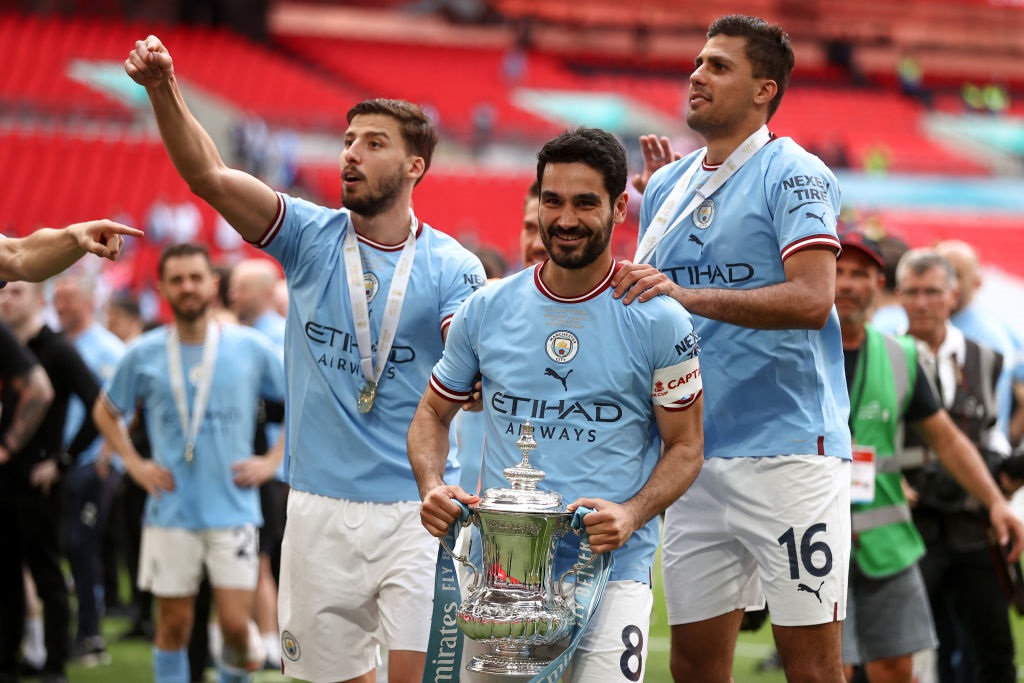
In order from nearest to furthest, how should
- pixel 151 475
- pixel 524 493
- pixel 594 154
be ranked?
pixel 524 493, pixel 594 154, pixel 151 475

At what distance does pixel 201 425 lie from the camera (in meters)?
6.44

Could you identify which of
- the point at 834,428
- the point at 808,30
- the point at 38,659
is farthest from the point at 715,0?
the point at 834,428

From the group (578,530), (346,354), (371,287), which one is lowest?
(578,530)

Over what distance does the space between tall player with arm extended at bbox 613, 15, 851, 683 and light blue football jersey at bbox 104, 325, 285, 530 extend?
2.82 meters

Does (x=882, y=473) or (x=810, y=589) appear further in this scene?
(x=882, y=473)

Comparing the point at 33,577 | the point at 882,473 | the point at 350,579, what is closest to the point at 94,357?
the point at 33,577

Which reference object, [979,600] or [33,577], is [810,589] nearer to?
[979,600]

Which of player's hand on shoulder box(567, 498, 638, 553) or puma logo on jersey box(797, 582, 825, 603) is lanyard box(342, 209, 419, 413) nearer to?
player's hand on shoulder box(567, 498, 638, 553)

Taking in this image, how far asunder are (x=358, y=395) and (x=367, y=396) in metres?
0.05

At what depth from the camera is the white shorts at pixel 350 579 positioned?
14.1ft

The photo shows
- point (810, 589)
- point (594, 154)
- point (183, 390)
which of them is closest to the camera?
point (594, 154)

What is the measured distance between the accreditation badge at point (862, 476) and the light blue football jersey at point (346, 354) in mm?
1596

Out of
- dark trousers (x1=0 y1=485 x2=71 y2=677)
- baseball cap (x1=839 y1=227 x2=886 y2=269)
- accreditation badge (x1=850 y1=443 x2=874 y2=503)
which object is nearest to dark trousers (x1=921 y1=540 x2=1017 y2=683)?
accreditation badge (x1=850 y1=443 x2=874 y2=503)

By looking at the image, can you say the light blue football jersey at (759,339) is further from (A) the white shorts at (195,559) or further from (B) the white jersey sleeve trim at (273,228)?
(A) the white shorts at (195,559)
